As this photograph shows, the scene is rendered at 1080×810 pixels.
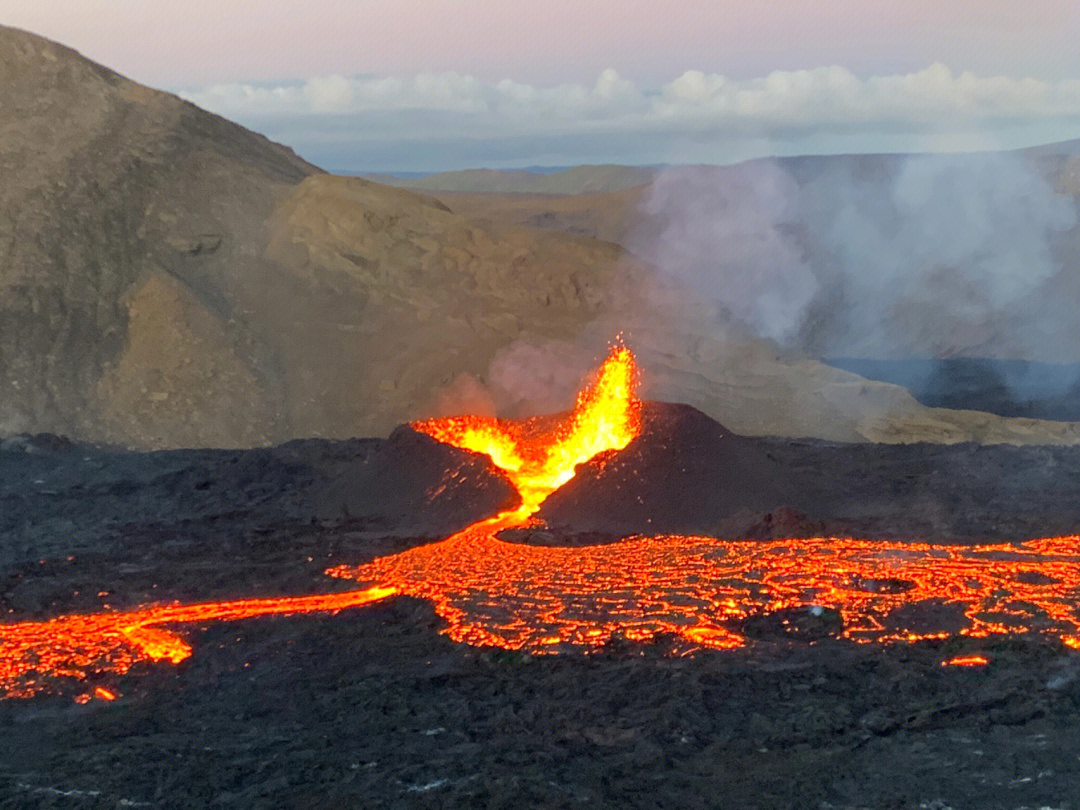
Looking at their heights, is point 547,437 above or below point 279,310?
below

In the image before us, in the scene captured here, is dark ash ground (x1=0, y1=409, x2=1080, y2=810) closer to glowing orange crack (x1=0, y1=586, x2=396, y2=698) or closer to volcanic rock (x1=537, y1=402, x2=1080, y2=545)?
volcanic rock (x1=537, y1=402, x2=1080, y2=545)

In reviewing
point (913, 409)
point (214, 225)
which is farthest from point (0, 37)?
point (913, 409)

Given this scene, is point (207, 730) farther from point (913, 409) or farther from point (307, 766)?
point (913, 409)

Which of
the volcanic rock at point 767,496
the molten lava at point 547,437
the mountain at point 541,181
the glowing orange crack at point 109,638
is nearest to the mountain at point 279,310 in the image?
the molten lava at point 547,437

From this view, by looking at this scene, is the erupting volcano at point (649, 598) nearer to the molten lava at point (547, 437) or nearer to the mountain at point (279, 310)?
the molten lava at point (547, 437)

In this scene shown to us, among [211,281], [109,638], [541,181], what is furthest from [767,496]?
[541,181]

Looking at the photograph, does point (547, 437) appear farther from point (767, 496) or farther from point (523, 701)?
point (523, 701)

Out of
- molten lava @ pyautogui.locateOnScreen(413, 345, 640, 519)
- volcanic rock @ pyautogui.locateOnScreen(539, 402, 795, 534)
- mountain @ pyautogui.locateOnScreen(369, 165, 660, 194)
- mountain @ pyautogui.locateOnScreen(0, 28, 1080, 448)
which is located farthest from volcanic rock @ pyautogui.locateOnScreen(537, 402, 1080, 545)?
mountain @ pyautogui.locateOnScreen(369, 165, 660, 194)
